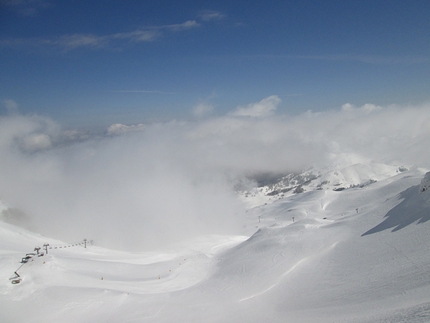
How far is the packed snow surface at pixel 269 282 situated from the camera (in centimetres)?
1803

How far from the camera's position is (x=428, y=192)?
2967cm

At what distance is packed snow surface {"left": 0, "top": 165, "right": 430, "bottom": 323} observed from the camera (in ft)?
59.2

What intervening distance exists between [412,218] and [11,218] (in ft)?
400

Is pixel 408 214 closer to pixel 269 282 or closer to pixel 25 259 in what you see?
pixel 269 282

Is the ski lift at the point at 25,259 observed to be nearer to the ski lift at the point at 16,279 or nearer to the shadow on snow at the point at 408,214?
the ski lift at the point at 16,279

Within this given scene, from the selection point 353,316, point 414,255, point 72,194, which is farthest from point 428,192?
point 72,194

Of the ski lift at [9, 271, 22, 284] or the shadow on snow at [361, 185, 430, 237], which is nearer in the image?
the ski lift at [9, 271, 22, 284]

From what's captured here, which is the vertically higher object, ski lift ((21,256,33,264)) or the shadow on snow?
ski lift ((21,256,33,264))

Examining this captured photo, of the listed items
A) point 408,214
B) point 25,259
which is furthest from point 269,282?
point 25,259

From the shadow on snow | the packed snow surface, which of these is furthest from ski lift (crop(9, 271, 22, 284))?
the shadow on snow

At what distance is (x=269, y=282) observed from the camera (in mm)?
26625

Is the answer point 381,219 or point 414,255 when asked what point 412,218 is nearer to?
point 381,219

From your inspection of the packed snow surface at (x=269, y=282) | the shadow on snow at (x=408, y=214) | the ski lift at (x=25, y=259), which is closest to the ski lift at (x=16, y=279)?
the packed snow surface at (x=269, y=282)

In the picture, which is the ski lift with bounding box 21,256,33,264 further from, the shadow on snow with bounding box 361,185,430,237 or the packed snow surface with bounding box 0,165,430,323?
the shadow on snow with bounding box 361,185,430,237
